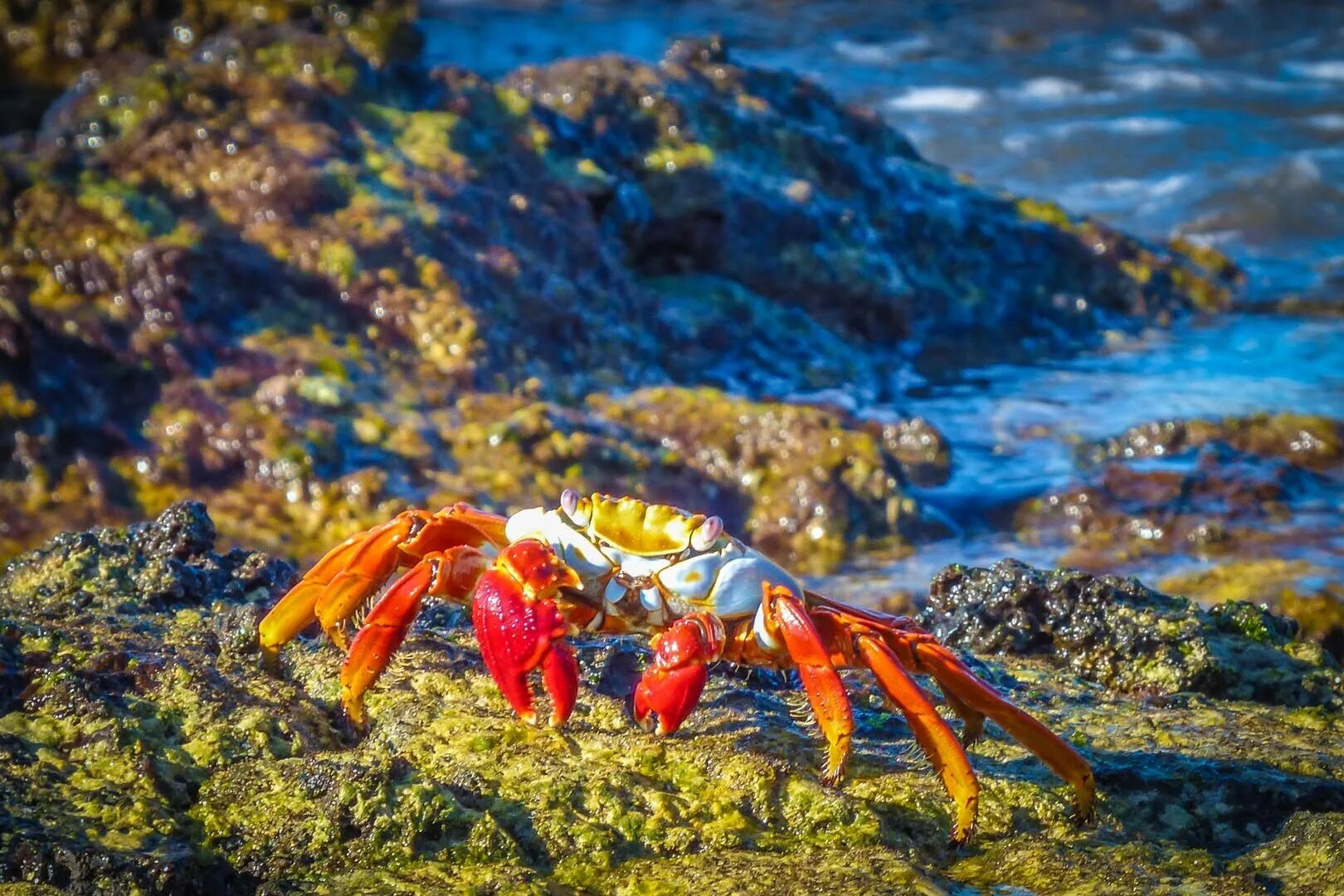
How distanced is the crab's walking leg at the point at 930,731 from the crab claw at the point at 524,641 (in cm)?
63

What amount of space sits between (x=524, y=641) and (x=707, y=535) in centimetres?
59

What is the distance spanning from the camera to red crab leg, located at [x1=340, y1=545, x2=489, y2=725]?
9.34ft

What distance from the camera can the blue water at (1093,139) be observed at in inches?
314

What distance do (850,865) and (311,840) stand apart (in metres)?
1.00

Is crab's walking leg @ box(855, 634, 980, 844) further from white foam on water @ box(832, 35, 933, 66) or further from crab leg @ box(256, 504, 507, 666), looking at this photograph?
white foam on water @ box(832, 35, 933, 66)

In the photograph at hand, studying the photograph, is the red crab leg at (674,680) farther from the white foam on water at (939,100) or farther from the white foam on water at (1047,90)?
the white foam on water at (1047,90)

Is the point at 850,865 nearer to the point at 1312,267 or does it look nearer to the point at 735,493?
the point at 735,493

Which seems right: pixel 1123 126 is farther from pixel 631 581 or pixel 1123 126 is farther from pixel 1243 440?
pixel 631 581

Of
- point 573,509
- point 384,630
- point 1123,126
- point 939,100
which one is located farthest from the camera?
point 939,100

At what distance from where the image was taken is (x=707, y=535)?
319 centimetres

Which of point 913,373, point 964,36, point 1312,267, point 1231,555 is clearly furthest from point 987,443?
point 964,36

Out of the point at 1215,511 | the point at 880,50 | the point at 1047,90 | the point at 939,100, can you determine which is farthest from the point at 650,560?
the point at 880,50

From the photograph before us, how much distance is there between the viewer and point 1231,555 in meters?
6.22

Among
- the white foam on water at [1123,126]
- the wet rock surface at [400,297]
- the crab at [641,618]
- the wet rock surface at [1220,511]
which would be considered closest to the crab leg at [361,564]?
the crab at [641,618]
